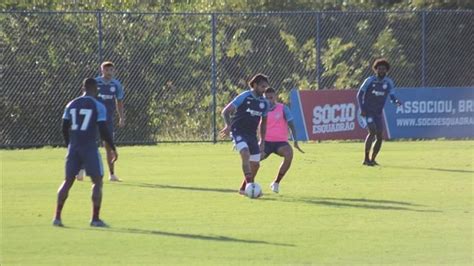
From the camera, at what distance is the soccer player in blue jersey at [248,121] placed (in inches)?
647

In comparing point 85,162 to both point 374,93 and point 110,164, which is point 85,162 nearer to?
point 110,164

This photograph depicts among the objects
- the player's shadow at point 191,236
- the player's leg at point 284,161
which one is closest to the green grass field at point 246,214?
the player's shadow at point 191,236

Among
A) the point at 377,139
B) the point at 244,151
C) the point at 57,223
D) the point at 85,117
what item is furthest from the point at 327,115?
the point at 57,223

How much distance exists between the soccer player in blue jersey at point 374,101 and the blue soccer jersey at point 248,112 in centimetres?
547

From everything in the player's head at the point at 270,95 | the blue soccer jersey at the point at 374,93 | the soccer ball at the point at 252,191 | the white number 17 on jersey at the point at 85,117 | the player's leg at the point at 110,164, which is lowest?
the soccer ball at the point at 252,191

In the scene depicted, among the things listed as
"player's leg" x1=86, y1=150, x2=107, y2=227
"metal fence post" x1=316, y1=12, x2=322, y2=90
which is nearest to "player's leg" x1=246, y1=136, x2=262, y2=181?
"player's leg" x1=86, y1=150, x2=107, y2=227

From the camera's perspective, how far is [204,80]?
2852 centimetres

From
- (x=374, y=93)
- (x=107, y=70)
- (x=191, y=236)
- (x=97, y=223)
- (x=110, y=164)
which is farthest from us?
(x=374, y=93)

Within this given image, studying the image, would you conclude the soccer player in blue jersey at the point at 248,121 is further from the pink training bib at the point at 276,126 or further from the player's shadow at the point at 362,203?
the player's shadow at the point at 362,203

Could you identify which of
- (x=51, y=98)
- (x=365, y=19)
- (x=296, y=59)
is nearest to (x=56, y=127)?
(x=51, y=98)

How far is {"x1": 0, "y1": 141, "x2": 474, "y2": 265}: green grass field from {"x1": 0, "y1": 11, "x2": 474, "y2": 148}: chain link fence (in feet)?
11.6

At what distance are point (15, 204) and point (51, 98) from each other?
1132 cm

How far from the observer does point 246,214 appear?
14828 mm

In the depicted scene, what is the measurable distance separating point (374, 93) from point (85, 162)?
9.63 meters
